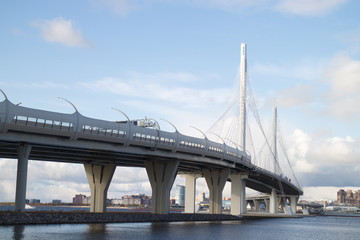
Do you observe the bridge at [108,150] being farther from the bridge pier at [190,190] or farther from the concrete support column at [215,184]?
the bridge pier at [190,190]

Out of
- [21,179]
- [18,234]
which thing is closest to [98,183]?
[21,179]

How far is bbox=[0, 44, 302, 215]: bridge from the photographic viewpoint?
64.7m

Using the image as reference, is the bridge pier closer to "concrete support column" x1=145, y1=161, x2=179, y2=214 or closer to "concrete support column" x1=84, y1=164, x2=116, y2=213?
"concrete support column" x1=145, y1=161, x2=179, y2=214

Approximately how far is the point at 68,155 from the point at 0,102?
2416cm

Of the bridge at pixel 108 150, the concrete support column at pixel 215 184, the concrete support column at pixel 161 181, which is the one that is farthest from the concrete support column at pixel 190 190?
the concrete support column at pixel 161 181

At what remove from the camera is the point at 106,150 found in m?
74.9

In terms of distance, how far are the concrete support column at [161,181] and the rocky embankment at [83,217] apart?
2020 mm

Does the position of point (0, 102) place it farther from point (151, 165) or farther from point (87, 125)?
point (151, 165)

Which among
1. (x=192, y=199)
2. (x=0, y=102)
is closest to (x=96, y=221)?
(x=0, y=102)

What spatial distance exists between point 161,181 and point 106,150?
18.2 meters

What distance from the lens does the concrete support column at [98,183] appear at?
93312 mm

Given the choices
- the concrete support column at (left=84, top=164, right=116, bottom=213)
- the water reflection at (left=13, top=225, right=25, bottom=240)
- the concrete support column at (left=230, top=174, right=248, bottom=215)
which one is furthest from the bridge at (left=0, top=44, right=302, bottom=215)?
the water reflection at (left=13, top=225, right=25, bottom=240)

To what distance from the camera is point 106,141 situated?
242 feet

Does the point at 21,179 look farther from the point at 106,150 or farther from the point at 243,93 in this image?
the point at 243,93
